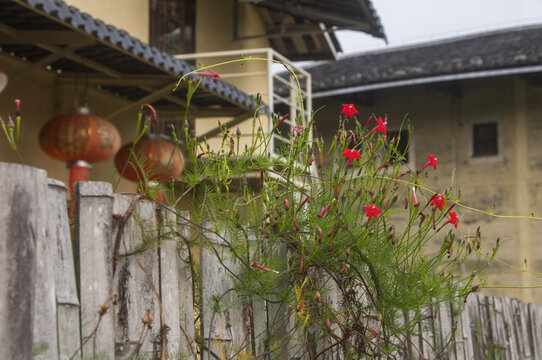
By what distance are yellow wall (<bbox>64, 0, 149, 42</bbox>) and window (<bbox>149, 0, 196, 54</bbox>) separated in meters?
0.20

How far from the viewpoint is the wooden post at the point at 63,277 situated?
5.04 ft

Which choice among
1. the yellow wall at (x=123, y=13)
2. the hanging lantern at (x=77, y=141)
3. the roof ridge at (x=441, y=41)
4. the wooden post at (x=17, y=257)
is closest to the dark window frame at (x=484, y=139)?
the roof ridge at (x=441, y=41)

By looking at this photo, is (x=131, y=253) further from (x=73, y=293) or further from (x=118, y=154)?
(x=118, y=154)

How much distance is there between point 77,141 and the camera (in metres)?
6.11

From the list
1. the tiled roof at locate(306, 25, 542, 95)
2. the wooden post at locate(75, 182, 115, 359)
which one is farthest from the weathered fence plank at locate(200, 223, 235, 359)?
the tiled roof at locate(306, 25, 542, 95)

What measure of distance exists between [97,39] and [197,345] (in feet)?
11.9

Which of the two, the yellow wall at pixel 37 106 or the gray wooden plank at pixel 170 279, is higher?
the yellow wall at pixel 37 106

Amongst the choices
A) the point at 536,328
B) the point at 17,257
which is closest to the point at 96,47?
the point at 536,328

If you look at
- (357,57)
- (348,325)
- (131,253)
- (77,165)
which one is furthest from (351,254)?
(357,57)

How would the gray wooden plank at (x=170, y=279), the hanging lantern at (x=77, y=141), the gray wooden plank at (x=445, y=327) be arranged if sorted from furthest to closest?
the hanging lantern at (x=77, y=141)
the gray wooden plank at (x=445, y=327)
the gray wooden plank at (x=170, y=279)

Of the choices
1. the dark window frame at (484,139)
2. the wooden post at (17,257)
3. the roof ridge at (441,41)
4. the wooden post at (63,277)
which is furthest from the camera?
the roof ridge at (441,41)

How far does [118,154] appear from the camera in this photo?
7.16 m

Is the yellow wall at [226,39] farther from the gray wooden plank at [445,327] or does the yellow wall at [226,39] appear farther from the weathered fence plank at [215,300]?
the weathered fence plank at [215,300]

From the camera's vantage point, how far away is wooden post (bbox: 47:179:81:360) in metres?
A: 1.54
